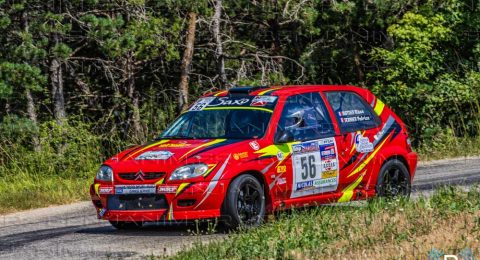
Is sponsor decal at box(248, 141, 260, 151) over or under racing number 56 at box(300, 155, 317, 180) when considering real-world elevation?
over

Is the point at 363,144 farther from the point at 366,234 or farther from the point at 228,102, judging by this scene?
the point at 366,234

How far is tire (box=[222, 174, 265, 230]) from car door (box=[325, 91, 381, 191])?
146 cm

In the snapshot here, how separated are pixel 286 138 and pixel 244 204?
102cm

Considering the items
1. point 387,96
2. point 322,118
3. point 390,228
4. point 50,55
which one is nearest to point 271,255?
point 390,228

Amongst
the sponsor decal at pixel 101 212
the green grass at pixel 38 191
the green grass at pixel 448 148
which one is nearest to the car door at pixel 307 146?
the sponsor decal at pixel 101 212

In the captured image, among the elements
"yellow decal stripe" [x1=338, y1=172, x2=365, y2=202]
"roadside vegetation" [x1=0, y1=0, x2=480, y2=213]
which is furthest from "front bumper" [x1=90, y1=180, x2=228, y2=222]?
"roadside vegetation" [x1=0, y1=0, x2=480, y2=213]

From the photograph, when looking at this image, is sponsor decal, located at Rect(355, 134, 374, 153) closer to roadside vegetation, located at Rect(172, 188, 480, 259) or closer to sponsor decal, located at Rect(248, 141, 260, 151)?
roadside vegetation, located at Rect(172, 188, 480, 259)

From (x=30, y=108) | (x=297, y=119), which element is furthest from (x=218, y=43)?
(x=297, y=119)

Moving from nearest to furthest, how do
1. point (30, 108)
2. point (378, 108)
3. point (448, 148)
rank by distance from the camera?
point (378, 108), point (448, 148), point (30, 108)

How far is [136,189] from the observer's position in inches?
415

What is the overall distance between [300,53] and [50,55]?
7643mm

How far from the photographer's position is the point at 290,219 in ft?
33.8

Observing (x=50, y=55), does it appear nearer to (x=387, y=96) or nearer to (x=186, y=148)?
(x=387, y=96)

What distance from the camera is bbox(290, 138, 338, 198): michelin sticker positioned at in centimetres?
1113
